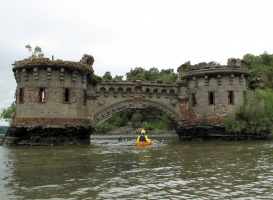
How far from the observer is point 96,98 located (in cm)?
2817

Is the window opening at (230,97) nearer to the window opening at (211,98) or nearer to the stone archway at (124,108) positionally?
the window opening at (211,98)

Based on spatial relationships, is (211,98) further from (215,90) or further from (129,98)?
(129,98)

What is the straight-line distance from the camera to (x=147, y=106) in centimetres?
2986

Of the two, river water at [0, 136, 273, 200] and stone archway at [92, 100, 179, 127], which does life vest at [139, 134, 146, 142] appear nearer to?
stone archway at [92, 100, 179, 127]

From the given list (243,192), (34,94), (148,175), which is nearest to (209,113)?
(34,94)

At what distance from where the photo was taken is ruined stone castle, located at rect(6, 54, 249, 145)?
945 inches

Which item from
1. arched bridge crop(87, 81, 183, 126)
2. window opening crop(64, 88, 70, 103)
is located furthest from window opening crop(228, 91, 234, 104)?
window opening crop(64, 88, 70, 103)

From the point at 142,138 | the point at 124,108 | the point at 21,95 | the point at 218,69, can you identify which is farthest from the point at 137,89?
the point at 21,95

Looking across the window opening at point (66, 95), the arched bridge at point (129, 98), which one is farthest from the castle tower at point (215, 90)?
the window opening at point (66, 95)

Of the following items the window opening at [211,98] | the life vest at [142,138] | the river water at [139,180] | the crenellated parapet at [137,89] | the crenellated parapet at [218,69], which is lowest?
the river water at [139,180]

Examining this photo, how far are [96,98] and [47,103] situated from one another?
505 centimetres

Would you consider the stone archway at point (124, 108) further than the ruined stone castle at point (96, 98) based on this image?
Yes

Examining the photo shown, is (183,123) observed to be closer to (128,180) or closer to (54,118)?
(54,118)

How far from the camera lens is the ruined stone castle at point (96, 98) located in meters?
24.0
